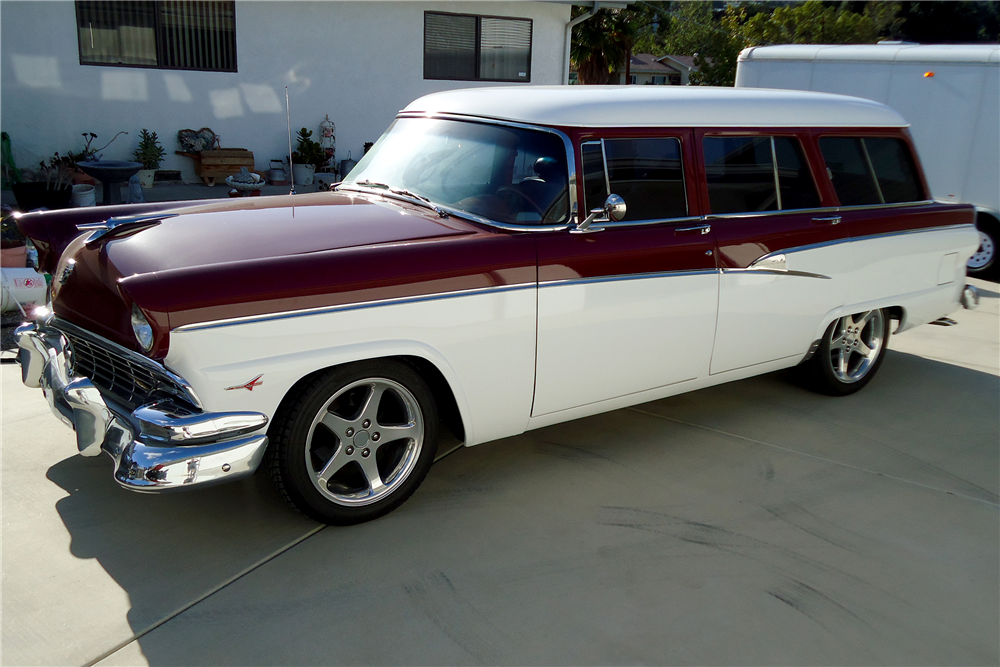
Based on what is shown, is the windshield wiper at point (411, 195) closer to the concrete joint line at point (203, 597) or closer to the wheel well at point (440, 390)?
the wheel well at point (440, 390)

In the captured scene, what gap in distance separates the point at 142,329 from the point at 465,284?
125cm

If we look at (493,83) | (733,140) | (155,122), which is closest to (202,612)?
(733,140)

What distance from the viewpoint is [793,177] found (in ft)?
15.0

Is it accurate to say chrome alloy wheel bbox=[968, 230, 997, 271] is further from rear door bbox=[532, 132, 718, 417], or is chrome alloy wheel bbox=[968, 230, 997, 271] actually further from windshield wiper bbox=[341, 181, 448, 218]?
windshield wiper bbox=[341, 181, 448, 218]

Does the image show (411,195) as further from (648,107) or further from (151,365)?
(151,365)

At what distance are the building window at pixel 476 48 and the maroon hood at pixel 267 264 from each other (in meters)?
9.69

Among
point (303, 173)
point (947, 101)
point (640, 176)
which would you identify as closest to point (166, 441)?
point (640, 176)

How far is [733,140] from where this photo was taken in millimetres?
4320

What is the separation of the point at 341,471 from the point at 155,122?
889 centimetres

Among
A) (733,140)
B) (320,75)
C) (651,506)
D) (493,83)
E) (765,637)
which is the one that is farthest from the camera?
(493,83)

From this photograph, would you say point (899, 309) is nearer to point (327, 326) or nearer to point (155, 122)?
point (327, 326)

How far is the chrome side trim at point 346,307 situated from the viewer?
9.34ft

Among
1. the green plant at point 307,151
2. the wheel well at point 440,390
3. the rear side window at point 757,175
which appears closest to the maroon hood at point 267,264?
the wheel well at point 440,390

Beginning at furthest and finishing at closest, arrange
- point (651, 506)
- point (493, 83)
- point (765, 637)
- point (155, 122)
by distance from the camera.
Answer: point (493, 83) < point (155, 122) < point (651, 506) < point (765, 637)
